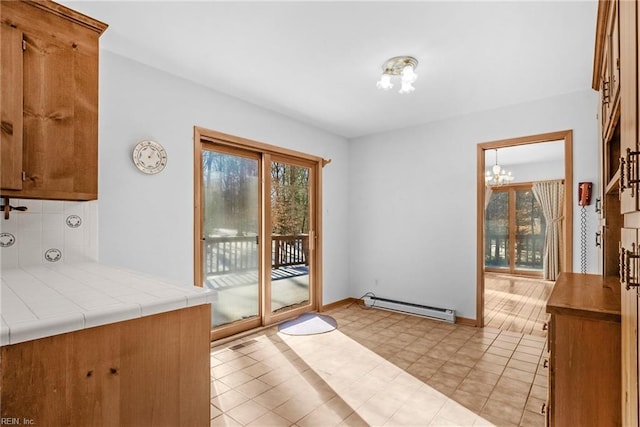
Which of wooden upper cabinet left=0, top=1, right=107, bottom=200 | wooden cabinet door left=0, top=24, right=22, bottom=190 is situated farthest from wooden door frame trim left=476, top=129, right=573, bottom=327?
wooden cabinet door left=0, top=24, right=22, bottom=190

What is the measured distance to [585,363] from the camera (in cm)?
139

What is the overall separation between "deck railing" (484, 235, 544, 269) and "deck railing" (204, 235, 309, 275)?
4.81 m

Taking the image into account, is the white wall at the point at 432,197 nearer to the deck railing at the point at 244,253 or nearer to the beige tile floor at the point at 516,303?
the beige tile floor at the point at 516,303

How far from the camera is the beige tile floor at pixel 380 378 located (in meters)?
2.08

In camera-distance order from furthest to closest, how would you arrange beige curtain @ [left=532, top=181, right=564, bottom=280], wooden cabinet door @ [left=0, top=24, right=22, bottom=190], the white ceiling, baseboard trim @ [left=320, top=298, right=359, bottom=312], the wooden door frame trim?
beige curtain @ [left=532, top=181, right=564, bottom=280] < baseboard trim @ [left=320, top=298, right=359, bottom=312] < the wooden door frame trim < the white ceiling < wooden cabinet door @ [left=0, top=24, right=22, bottom=190]

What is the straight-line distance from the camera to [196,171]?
122 inches

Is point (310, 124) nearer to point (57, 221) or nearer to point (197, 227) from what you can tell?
point (197, 227)

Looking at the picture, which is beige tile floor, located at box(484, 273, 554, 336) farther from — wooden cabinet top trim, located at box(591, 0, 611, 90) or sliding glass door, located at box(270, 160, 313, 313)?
wooden cabinet top trim, located at box(591, 0, 611, 90)

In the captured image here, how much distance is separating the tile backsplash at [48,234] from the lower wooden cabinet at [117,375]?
1.28m

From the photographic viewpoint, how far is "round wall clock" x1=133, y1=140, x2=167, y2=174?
8.73 feet

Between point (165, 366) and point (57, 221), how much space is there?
1439 mm

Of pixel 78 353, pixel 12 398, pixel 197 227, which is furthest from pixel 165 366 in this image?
pixel 197 227

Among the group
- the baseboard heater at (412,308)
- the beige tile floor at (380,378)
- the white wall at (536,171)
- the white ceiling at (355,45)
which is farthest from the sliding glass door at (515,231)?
the white ceiling at (355,45)

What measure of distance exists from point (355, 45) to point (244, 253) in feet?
7.92
